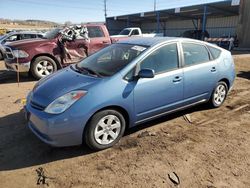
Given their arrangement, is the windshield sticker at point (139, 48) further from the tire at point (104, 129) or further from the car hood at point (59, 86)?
the tire at point (104, 129)

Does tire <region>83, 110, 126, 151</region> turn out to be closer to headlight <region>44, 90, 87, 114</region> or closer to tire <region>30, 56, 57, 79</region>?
headlight <region>44, 90, 87, 114</region>

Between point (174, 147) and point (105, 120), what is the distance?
1148 mm

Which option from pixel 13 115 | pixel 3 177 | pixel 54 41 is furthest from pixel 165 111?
pixel 54 41

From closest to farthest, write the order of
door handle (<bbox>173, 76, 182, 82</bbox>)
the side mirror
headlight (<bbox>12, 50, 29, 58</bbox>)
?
the side mirror
door handle (<bbox>173, 76, 182, 82</bbox>)
headlight (<bbox>12, 50, 29, 58</bbox>)

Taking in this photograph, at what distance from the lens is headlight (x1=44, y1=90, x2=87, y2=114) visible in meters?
3.43

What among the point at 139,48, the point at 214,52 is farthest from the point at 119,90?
the point at 214,52

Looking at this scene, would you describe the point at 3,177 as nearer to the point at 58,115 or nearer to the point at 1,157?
the point at 1,157

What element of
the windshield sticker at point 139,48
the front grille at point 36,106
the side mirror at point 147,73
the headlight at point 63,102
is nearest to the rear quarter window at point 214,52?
the windshield sticker at point 139,48

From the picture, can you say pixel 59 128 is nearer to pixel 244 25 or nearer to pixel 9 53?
pixel 9 53

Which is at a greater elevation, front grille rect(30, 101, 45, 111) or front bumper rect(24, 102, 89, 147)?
front grille rect(30, 101, 45, 111)

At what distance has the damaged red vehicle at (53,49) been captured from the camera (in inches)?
319

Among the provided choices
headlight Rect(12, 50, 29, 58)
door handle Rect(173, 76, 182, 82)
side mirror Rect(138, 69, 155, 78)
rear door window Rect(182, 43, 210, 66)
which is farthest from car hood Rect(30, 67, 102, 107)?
headlight Rect(12, 50, 29, 58)

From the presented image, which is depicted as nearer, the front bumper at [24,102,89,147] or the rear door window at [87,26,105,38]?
the front bumper at [24,102,89,147]

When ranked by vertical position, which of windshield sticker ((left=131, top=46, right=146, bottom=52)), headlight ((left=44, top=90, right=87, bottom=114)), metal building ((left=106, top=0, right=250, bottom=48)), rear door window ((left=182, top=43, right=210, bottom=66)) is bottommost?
headlight ((left=44, top=90, right=87, bottom=114))
